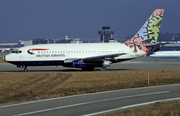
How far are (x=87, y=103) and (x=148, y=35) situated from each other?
3100 centimetres

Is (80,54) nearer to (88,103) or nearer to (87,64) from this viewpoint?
(87,64)

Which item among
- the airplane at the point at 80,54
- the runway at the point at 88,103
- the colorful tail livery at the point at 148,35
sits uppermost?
the colorful tail livery at the point at 148,35

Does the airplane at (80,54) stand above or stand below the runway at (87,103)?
above

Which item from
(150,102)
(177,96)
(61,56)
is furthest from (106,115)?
(61,56)

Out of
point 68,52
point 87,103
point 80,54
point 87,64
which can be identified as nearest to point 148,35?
point 80,54

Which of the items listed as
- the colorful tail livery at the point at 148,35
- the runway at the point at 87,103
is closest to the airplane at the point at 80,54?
the colorful tail livery at the point at 148,35

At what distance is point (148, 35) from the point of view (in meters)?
46.4

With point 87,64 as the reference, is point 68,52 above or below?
above

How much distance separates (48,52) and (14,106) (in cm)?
2727

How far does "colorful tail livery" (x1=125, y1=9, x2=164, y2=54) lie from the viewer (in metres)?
44.7

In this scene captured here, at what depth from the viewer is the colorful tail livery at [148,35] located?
147 ft

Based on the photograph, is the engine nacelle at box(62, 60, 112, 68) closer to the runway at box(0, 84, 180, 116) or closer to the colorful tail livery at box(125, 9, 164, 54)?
the colorful tail livery at box(125, 9, 164, 54)

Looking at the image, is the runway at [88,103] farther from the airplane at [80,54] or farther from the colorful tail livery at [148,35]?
the colorful tail livery at [148,35]

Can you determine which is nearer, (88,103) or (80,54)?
(88,103)
